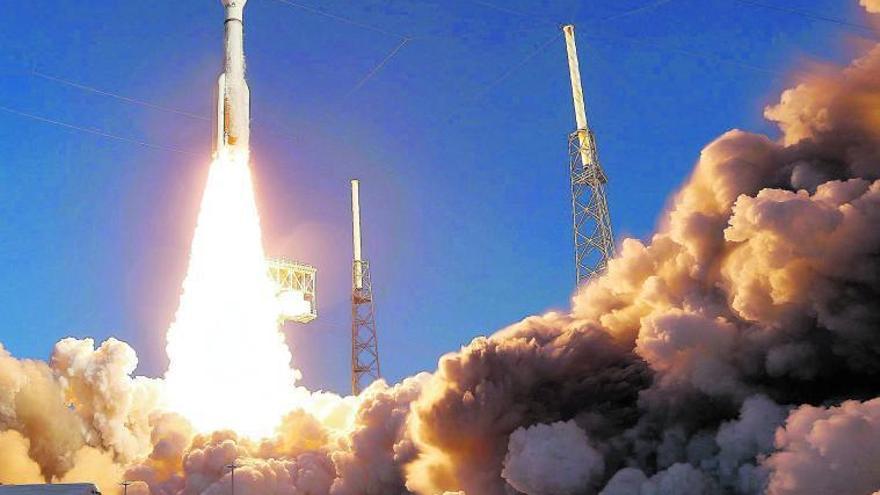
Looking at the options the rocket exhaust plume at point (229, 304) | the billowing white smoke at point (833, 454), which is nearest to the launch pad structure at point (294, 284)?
the rocket exhaust plume at point (229, 304)

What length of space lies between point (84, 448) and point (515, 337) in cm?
3589

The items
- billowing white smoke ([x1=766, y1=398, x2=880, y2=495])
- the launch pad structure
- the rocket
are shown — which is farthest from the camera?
the launch pad structure

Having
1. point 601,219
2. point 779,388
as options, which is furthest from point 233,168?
point 779,388

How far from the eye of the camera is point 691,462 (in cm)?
3359

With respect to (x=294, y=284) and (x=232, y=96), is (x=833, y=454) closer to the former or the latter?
(x=232, y=96)

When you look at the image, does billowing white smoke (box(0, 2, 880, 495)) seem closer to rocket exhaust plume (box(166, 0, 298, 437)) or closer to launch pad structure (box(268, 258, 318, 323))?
rocket exhaust plume (box(166, 0, 298, 437))

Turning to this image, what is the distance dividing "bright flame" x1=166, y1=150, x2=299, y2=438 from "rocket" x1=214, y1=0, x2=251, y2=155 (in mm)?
854

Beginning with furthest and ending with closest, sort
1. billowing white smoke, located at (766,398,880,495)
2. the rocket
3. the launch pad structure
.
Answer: the launch pad structure, the rocket, billowing white smoke, located at (766,398,880,495)

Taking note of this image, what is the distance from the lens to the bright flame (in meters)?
54.8

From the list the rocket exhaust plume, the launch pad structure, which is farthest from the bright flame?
the launch pad structure

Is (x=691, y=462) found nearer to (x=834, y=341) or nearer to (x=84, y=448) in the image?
(x=834, y=341)

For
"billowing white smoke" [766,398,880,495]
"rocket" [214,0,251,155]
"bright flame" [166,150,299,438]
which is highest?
"rocket" [214,0,251,155]

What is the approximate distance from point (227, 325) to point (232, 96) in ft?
44.0

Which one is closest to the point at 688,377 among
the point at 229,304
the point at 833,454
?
the point at 833,454
